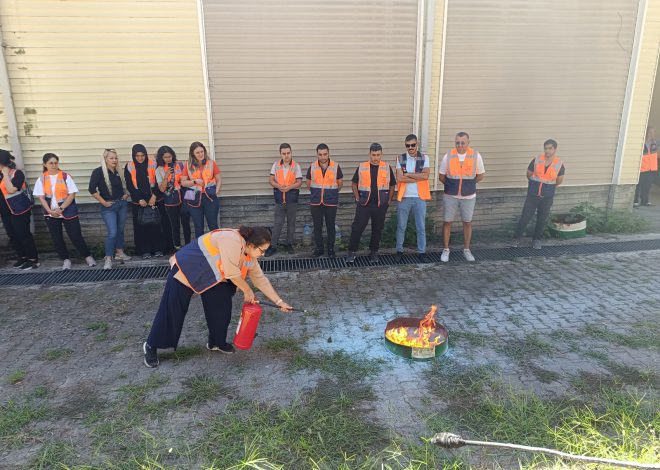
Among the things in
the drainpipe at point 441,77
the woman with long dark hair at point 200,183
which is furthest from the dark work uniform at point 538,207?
the woman with long dark hair at point 200,183

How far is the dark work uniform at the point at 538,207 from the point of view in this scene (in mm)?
7657

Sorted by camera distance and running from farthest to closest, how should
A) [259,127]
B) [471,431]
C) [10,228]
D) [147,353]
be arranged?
[259,127]
[10,228]
[147,353]
[471,431]

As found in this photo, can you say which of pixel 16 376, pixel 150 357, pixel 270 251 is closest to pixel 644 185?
pixel 270 251

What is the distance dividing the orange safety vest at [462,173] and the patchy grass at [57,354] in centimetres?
572

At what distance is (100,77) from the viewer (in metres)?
7.24

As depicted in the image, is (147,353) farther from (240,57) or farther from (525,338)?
(240,57)

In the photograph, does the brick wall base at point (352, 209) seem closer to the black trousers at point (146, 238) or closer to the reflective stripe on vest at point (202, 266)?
the black trousers at point (146, 238)

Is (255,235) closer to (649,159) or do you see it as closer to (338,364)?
(338,364)

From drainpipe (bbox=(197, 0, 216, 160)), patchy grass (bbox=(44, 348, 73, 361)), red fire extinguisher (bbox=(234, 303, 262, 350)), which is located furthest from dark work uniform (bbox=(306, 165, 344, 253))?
patchy grass (bbox=(44, 348, 73, 361))

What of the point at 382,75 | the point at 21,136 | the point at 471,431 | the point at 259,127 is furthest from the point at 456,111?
the point at 21,136

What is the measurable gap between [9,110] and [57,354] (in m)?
4.59

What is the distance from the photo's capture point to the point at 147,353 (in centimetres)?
445

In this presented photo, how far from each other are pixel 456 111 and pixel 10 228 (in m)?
7.64

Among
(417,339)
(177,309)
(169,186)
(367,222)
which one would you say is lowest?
(417,339)
